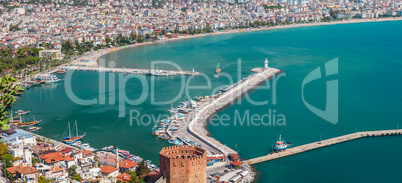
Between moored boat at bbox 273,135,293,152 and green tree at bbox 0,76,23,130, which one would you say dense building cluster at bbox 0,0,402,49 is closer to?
moored boat at bbox 273,135,293,152

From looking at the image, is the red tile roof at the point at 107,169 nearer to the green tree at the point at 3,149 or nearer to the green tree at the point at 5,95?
the green tree at the point at 3,149

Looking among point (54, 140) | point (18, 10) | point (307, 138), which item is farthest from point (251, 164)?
point (18, 10)

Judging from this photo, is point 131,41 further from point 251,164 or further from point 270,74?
point 251,164

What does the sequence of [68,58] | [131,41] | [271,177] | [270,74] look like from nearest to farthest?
[271,177]
[270,74]
[68,58]
[131,41]

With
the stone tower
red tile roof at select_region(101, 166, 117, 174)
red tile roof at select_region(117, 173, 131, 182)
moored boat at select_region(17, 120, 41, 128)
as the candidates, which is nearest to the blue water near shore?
moored boat at select_region(17, 120, 41, 128)

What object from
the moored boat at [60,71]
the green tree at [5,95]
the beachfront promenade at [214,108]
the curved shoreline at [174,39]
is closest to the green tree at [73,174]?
the beachfront promenade at [214,108]

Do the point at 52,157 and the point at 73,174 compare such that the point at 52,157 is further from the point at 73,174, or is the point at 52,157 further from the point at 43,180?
the point at 43,180
